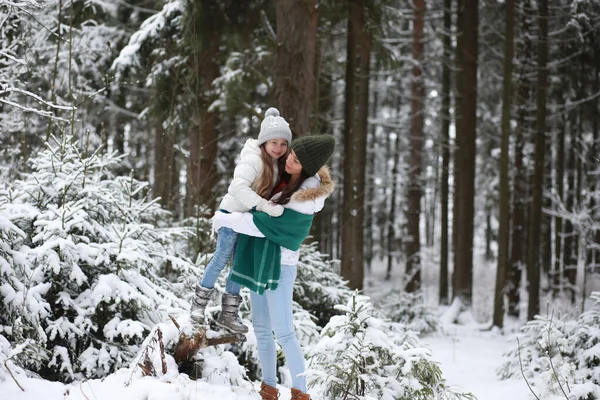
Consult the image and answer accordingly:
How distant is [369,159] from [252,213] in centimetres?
2266

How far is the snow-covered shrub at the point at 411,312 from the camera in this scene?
11852 mm

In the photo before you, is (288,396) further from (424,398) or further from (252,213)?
(252,213)

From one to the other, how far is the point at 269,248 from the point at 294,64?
440 cm

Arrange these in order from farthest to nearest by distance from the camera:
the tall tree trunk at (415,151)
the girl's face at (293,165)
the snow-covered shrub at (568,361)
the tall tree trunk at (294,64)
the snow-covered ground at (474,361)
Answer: the tall tree trunk at (415,151)
the tall tree trunk at (294,64)
the snow-covered ground at (474,361)
the snow-covered shrub at (568,361)
the girl's face at (293,165)

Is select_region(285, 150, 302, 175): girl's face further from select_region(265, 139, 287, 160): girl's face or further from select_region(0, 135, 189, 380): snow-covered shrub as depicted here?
select_region(0, 135, 189, 380): snow-covered shrub

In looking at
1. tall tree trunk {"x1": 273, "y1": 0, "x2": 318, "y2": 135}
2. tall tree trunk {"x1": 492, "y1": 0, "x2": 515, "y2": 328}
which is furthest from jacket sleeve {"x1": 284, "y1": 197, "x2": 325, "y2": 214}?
tall tree trunk {"x1": 492, "y1": 0, "x2": 515, "y2": 328}

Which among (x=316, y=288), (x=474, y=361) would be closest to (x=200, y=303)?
(x=316, y=288)

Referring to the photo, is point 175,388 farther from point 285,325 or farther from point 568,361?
point 568,361

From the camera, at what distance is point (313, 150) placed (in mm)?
3832

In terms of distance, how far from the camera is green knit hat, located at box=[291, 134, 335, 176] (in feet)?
12.5

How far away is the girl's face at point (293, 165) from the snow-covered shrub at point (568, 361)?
9.29ft

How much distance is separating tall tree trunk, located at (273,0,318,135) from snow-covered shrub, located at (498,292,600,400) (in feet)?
13.5

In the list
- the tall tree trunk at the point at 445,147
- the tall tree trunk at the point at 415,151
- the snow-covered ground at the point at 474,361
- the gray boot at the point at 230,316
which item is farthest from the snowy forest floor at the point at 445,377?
the tall tree trunk at the point at 415,151

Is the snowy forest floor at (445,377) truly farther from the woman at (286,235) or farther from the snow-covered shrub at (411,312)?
the woman at (286,235)
